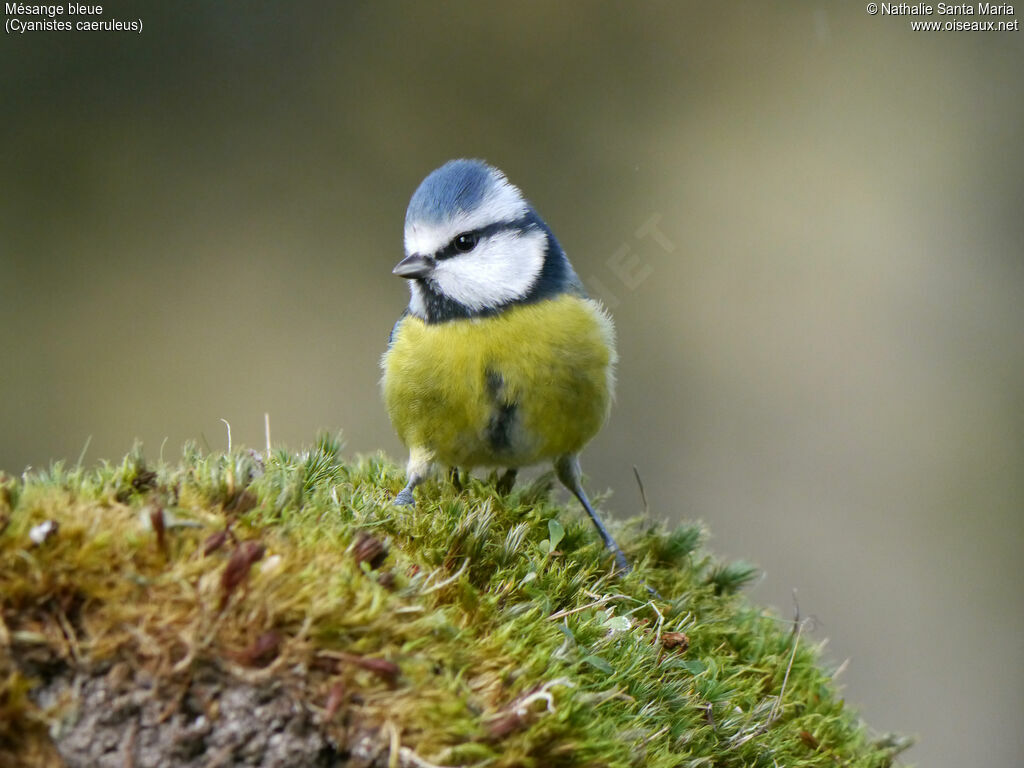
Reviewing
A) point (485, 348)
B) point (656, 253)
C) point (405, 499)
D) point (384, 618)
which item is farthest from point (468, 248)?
point (656, 253)

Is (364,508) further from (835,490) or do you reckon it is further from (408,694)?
(835,490)

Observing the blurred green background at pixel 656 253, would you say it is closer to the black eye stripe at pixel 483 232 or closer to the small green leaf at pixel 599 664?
the black eye stripe at pixel 483 232

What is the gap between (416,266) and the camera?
2.62 m

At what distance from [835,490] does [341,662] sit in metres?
4.51

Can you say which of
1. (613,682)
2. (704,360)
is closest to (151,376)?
(704,360)

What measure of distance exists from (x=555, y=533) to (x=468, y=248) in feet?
3.44

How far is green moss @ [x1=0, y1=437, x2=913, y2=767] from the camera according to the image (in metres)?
1.20

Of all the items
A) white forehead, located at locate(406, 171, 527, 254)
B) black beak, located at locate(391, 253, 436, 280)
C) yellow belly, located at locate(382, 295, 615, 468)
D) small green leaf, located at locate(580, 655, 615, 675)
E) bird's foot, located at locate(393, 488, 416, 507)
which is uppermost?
white forehead, located at locate(406, 171, 527, 254)

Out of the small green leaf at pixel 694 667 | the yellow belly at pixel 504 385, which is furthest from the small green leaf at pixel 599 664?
the yellow belly at pixel 504 385

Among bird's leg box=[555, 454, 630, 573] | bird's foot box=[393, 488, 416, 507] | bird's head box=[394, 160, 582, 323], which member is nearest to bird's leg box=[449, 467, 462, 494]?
bird's foot box=[393, 488, 416, 507]

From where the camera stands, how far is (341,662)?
4.00ft

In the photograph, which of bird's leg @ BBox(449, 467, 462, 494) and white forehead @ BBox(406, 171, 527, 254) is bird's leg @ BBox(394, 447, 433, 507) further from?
white forehead @ BBox(406, 171, 527, 254)

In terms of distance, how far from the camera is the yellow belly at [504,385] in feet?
8.53

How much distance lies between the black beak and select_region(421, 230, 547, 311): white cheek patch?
23 millimetres
